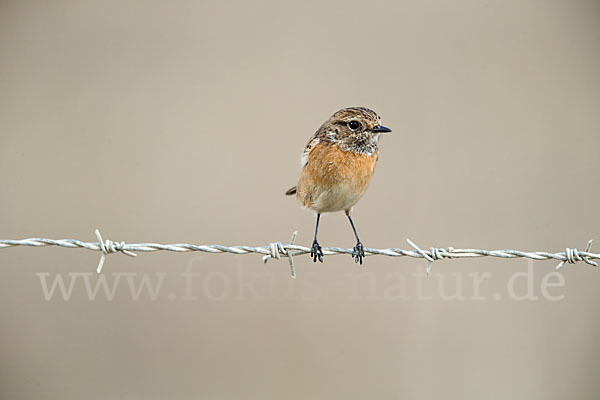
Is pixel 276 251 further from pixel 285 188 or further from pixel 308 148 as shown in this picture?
pixel 285 188

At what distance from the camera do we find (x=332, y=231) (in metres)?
6.77

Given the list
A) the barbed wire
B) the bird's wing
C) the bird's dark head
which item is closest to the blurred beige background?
the bird's wing

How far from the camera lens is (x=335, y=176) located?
4652 millimetres

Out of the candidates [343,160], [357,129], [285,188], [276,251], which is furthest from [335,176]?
[285,188]

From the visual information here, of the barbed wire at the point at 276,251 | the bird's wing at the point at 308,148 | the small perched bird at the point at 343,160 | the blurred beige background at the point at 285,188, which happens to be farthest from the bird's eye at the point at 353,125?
the blurred beige background at the point at 285,188

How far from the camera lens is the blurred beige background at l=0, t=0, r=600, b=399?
19.5 ft

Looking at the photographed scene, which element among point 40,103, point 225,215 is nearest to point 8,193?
point 40,103

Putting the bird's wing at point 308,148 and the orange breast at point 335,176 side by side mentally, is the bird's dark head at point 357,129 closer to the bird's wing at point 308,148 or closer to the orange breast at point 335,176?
the orange breast at point 335,176

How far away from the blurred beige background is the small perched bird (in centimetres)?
182

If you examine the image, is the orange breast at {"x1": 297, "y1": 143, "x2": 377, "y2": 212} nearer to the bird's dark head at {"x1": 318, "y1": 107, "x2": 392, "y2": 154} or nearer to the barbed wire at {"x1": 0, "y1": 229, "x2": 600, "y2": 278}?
the bird's dark head at {"x1": 318, "y1": 107, "x2": 392, "y2": 154}

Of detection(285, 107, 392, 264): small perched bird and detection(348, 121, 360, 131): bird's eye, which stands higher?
detection(348, 121, 360, 131): bird's eye

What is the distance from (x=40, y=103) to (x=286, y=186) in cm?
382

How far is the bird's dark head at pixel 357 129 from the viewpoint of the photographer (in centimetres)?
472

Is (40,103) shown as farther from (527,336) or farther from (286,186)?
(527,336)
